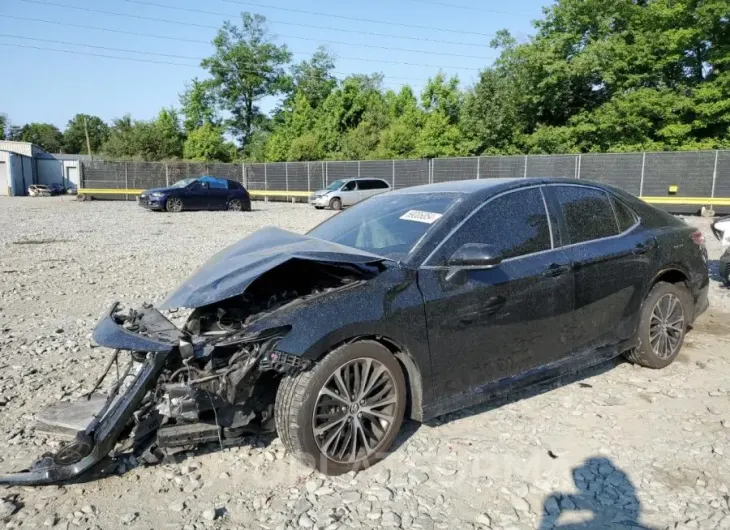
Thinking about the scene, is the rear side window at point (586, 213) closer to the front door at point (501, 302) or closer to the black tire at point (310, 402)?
the front door at point (501, 302)

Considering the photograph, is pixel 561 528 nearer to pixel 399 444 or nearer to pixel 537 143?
pixel 399 444

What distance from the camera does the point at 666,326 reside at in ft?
15.8

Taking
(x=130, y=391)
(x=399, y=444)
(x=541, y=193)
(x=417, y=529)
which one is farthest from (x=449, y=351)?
(x=130, y=391)

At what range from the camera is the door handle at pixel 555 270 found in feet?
12.9

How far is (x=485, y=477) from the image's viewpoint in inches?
127

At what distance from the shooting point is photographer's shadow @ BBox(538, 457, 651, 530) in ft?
9.14

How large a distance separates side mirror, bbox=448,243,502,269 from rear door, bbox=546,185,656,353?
963 millimetres

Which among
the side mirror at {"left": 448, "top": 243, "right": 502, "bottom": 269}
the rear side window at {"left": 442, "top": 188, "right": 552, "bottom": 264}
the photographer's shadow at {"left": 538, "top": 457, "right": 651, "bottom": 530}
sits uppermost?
the rear side window at {"left": 442, "top": 188, "right": 552, "bottom": 264}

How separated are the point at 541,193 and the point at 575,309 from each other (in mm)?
883

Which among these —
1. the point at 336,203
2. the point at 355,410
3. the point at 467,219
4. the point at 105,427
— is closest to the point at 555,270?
the point at 467,219

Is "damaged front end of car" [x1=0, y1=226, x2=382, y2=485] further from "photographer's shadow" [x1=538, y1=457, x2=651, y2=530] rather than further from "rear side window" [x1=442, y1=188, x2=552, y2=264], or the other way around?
"photographer's shadow" [x1=538, y1=457, x2=651, y2=530]

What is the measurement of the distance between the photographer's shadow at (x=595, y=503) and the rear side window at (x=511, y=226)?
1430 mm

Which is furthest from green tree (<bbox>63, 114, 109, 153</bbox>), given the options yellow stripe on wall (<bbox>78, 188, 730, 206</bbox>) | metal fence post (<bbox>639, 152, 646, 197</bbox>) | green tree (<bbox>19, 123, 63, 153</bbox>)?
metal fence post (<bbox>639, 152, 646, 197</bbox>)

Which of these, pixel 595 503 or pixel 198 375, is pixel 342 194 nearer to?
pixel 198 375
